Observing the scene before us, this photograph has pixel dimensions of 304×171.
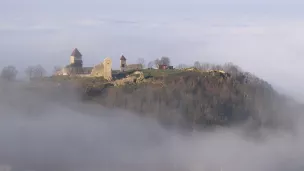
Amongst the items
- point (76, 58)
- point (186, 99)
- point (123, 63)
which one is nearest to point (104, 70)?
point (123, 63)

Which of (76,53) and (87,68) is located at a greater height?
(76,53)

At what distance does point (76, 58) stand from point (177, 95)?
13.1 metres

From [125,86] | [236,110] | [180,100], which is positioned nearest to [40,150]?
[125,86]

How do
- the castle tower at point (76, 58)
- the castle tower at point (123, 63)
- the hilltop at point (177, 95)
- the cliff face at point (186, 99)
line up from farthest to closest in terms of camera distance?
the castle tower at point (76, 58), the castle tower at point (123, 63), the cliff face at point (186, 99), the hilltop at point (177, 95)

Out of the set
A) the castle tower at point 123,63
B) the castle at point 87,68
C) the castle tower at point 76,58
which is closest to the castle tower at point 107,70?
the castle at point 87,68

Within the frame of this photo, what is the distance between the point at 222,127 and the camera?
70688mm

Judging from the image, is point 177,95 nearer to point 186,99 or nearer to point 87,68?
point 186,99

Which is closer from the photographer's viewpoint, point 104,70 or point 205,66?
point 104,70

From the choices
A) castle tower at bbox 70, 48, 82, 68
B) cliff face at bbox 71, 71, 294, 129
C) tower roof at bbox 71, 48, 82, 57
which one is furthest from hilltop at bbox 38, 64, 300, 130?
tower roof at bbox 71, 48, 82, 57

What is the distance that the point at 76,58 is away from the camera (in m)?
71.9

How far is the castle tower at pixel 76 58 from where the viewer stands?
236 ft

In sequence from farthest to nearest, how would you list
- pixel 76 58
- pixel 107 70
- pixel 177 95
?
1. pixel 76 58
2. pixel 177 95
3. pixel 107 70

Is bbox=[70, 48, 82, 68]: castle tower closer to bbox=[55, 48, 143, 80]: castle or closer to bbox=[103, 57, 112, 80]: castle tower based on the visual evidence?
bbox=[55, 48, 143, 80]: castle

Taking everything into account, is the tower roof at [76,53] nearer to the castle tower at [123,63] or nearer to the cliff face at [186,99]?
the cliff face at [186,99]
